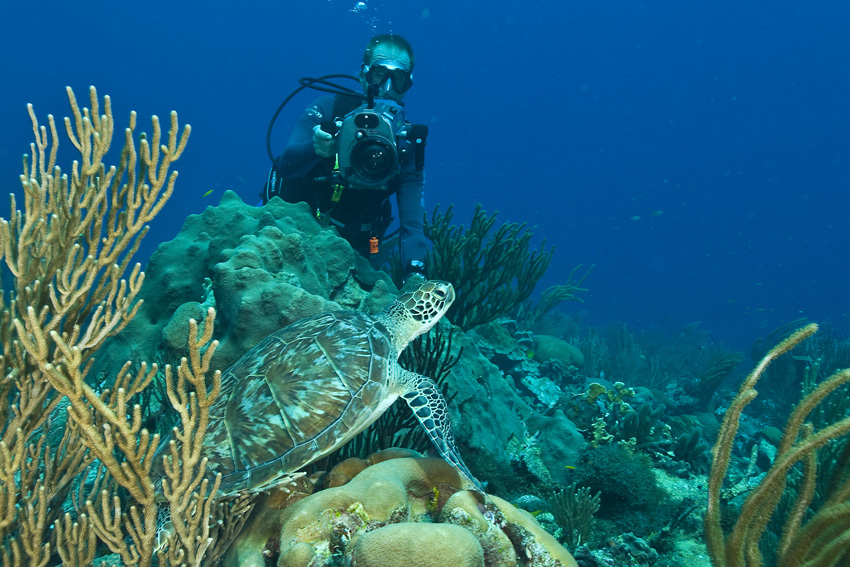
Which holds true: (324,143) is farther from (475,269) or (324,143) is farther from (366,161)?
(475,269)

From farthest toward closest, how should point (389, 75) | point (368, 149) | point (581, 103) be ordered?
point (581, 103) < point (389, 75) < point (368, 149)

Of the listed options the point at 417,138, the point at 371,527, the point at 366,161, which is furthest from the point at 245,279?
the point at 417,138

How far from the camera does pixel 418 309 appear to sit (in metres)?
3.21

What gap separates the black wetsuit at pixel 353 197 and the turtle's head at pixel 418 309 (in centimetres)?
244

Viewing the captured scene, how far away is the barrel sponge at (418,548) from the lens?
1536 mm

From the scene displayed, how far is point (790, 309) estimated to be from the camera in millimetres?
51969

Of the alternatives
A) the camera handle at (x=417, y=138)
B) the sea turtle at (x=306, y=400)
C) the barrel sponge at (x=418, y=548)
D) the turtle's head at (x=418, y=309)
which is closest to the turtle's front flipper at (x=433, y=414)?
the sea turtle at (x=306, y=400)

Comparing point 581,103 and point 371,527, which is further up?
point 581,103

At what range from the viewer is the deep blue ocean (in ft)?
254

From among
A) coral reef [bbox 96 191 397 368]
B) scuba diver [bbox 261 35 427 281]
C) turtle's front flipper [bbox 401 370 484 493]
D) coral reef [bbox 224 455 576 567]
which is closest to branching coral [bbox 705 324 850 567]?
coral reef [bbox 224 455 576 567]

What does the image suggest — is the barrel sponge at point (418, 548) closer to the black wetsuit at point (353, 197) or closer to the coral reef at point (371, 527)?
the coral reef at point (371, 527)

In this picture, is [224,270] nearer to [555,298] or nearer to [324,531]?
[324,531]

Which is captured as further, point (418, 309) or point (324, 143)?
point (324, 143)

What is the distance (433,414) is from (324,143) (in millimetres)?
3830
